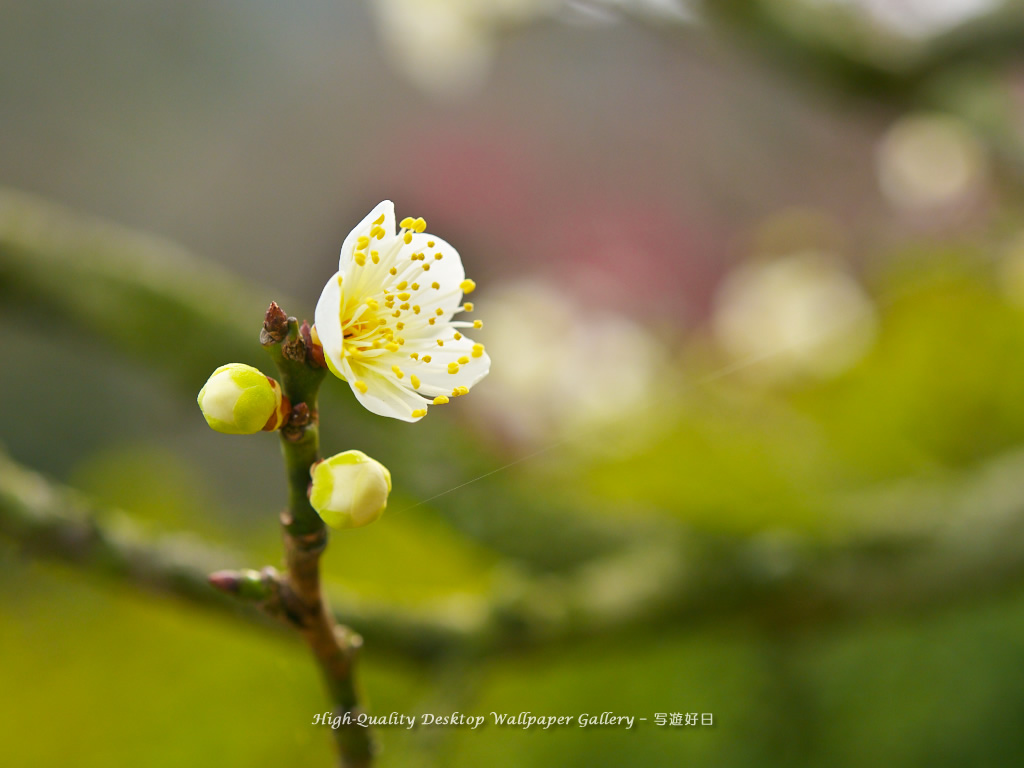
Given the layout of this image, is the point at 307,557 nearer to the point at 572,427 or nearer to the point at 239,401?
the point at 239,401

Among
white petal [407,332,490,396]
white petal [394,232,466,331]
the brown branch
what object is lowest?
the brown branch

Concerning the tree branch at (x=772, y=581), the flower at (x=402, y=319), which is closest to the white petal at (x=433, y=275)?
the flower at (x=402, y=319)

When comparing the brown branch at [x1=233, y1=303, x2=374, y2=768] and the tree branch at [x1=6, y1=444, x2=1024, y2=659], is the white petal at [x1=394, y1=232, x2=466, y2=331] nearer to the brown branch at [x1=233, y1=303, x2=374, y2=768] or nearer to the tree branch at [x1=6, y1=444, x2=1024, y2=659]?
the brown branch at [x1=233, y1=303, x2=374, y2=768]

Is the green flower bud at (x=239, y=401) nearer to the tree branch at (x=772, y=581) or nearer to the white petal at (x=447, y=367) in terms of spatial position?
the white petal at (x=447, y=367)

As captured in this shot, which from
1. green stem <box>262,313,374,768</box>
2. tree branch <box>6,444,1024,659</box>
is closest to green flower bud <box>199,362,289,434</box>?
green stem <box>262,313,374,768</box>

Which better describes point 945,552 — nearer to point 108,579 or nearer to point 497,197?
point 108,579

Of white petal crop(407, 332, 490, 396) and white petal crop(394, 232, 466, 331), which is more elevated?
white petal crop(394, 232, 466, 331)

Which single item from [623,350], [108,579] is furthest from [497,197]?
[108,579]
